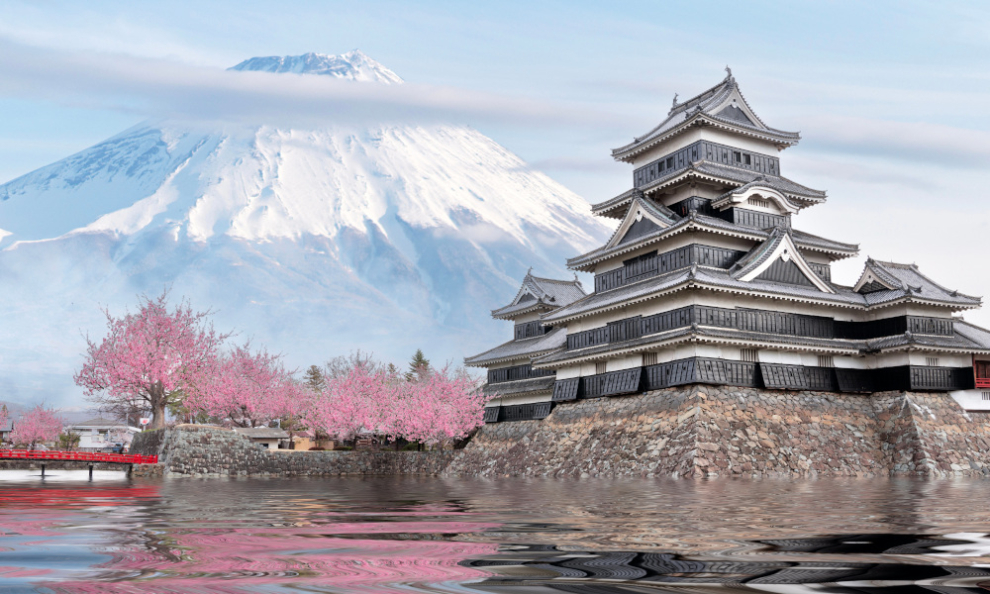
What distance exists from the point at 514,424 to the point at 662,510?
140 ft

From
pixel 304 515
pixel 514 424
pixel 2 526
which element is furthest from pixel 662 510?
pixel 514 424

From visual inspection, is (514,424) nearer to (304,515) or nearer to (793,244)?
(793,244)

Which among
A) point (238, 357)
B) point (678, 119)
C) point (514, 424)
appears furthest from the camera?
point (238, 357)

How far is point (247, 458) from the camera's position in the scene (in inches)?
1826

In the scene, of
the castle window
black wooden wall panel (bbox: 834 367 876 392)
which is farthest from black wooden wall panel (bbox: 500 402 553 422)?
the castle window

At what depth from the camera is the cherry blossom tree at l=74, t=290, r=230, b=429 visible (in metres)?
47.8

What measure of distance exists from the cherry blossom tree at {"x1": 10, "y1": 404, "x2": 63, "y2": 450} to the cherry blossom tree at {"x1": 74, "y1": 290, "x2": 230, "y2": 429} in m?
50.7

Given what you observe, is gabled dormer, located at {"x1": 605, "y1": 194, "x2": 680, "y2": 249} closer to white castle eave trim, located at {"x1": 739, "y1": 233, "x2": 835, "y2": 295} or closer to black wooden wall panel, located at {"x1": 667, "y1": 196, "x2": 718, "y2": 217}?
black wooden wall panel, located at {"x1": 667, "y1": 196, "x2": 718, "y2": 217}

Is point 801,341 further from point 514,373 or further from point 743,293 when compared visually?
point 514,373

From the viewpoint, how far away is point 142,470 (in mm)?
43594

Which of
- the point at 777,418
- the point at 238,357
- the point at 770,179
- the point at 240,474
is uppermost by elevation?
the point at 770,179

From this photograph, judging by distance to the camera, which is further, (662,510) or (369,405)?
(369,405)

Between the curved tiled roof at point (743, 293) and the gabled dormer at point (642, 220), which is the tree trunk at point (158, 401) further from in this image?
the gabled dormer at point (642, 220)

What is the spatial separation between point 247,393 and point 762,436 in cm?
3495
